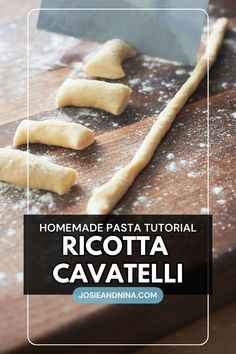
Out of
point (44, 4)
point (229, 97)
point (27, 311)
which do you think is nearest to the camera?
point (27, 311)

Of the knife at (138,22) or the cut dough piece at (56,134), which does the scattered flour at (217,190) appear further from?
the knife at (138,22)

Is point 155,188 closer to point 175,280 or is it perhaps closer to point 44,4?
point 175,280

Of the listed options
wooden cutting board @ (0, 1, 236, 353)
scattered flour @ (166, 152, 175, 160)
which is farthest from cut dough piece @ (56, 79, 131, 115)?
scattered flour @ (166, 152, 175, 160)

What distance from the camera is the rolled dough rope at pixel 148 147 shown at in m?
1.08

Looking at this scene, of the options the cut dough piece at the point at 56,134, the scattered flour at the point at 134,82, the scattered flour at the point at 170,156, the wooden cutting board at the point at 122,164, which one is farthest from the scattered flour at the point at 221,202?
the scattered flour at the point at 134,82

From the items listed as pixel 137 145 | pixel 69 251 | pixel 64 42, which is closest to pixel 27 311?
pixel 69 251

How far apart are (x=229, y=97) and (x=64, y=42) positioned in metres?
0.40

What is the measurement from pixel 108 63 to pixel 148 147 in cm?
29

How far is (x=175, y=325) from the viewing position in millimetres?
1022

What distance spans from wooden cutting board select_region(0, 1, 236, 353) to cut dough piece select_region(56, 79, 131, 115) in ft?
0.05

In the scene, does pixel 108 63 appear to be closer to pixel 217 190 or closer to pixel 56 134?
pixel 56 134

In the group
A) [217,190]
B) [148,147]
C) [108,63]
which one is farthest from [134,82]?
[217,190]

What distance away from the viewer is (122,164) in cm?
118

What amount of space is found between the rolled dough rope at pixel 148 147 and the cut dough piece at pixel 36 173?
50mm
